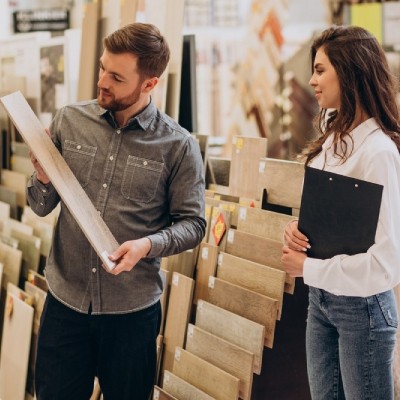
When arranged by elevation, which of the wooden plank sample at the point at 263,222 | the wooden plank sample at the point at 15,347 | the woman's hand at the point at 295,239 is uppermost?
the woman's hand at the point at 295,239

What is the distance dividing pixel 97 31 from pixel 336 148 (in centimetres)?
235

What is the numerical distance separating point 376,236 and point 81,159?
A: 858mm

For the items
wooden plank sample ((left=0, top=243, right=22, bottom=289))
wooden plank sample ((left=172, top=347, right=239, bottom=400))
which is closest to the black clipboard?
wooden plank sample ((left=172, top=347, right=239, bottom=400))

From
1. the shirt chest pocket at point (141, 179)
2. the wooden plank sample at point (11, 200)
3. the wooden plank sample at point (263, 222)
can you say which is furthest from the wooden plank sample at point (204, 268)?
the wooden plank sample at point (11, 200)

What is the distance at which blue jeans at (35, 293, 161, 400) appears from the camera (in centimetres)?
193

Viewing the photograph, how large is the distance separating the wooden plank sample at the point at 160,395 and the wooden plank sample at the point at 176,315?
0.12 meters

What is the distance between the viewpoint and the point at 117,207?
1897 mm

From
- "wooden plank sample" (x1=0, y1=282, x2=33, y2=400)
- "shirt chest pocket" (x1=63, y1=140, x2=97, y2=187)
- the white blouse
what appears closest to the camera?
the white blouse

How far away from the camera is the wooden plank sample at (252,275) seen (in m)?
→ 2.33

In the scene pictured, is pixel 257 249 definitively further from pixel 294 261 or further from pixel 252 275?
pixel 294 261

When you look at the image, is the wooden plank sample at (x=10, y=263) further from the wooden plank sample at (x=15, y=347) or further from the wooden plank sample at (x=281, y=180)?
the wooden plank sample at (x=281, y=180)

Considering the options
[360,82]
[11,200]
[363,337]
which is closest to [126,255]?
[363,337]

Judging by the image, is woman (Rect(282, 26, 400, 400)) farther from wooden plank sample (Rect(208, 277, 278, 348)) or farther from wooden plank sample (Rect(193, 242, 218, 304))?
wooden plank sample (Rect(193, 242, 218, 304))

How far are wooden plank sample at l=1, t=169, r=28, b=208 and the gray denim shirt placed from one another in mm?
2015
